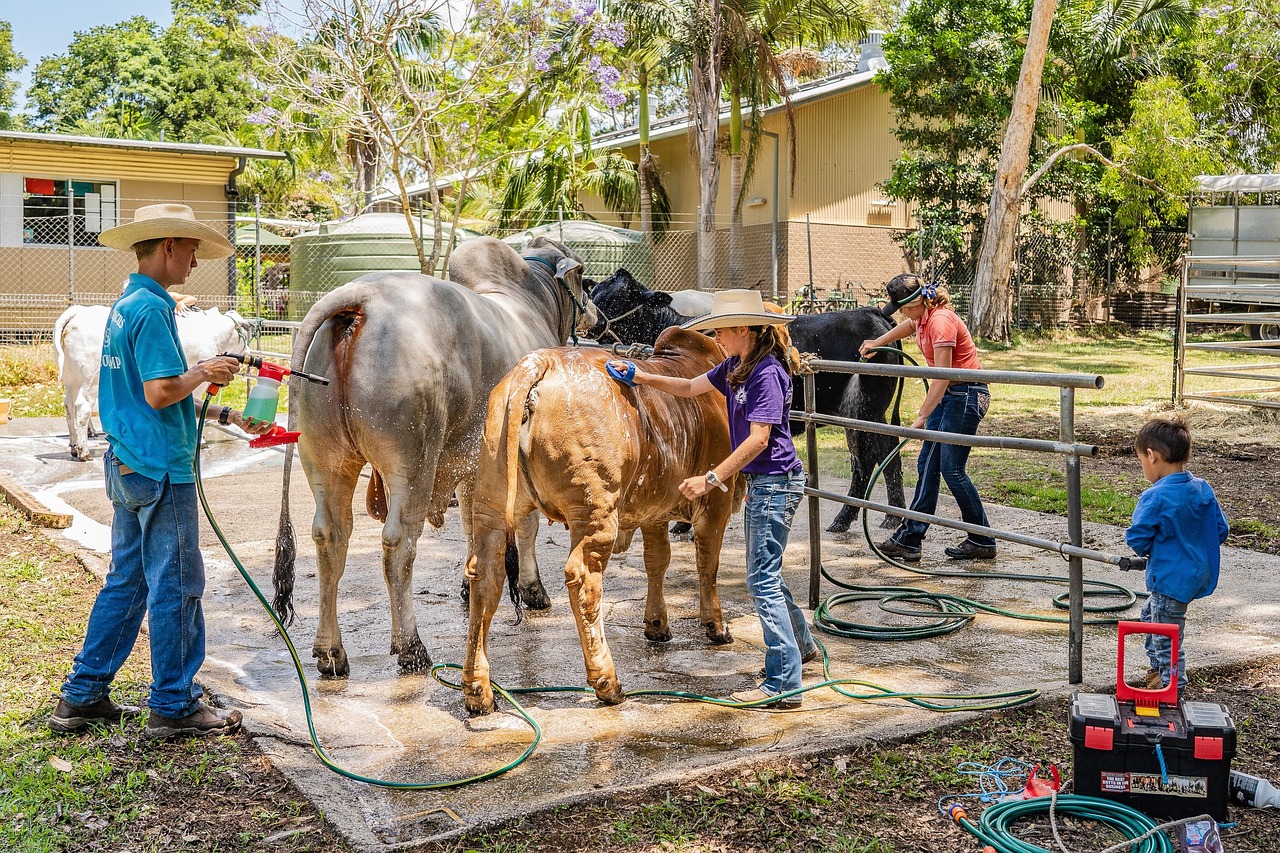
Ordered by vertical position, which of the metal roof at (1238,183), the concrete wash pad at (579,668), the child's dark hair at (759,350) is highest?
the metal roof at (1238,183)

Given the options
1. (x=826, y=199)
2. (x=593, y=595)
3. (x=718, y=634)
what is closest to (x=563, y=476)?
(x=593, y=595)

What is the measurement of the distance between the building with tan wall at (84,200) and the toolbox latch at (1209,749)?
806 inches

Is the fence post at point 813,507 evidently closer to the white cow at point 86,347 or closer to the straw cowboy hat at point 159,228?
the straw cowboy hat at point 159,228

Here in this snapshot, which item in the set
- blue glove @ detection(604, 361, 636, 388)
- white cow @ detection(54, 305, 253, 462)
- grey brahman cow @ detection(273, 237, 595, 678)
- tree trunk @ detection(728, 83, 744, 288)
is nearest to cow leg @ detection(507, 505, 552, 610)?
grey brahman cow @ detection(273, 237, 595, 678)

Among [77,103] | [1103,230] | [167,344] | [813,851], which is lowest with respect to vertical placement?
[813,851]

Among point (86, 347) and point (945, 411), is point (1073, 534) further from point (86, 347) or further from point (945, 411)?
point (86, 347)

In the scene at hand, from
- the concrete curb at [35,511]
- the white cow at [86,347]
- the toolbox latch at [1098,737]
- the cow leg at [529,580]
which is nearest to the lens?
the toolbox latch at [1098,737]

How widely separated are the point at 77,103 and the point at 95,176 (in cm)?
2821

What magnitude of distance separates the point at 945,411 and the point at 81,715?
5369 millimetres

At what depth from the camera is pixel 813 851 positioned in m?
3.53

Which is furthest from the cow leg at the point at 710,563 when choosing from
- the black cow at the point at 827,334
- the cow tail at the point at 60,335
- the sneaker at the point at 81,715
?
the cow tail at the point at 60,335

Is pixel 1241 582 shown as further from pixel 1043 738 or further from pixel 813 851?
pixel 813 851

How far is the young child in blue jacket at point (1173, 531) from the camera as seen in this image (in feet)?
14.4

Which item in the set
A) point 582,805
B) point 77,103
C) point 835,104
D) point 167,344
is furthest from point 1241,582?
point 77,103
